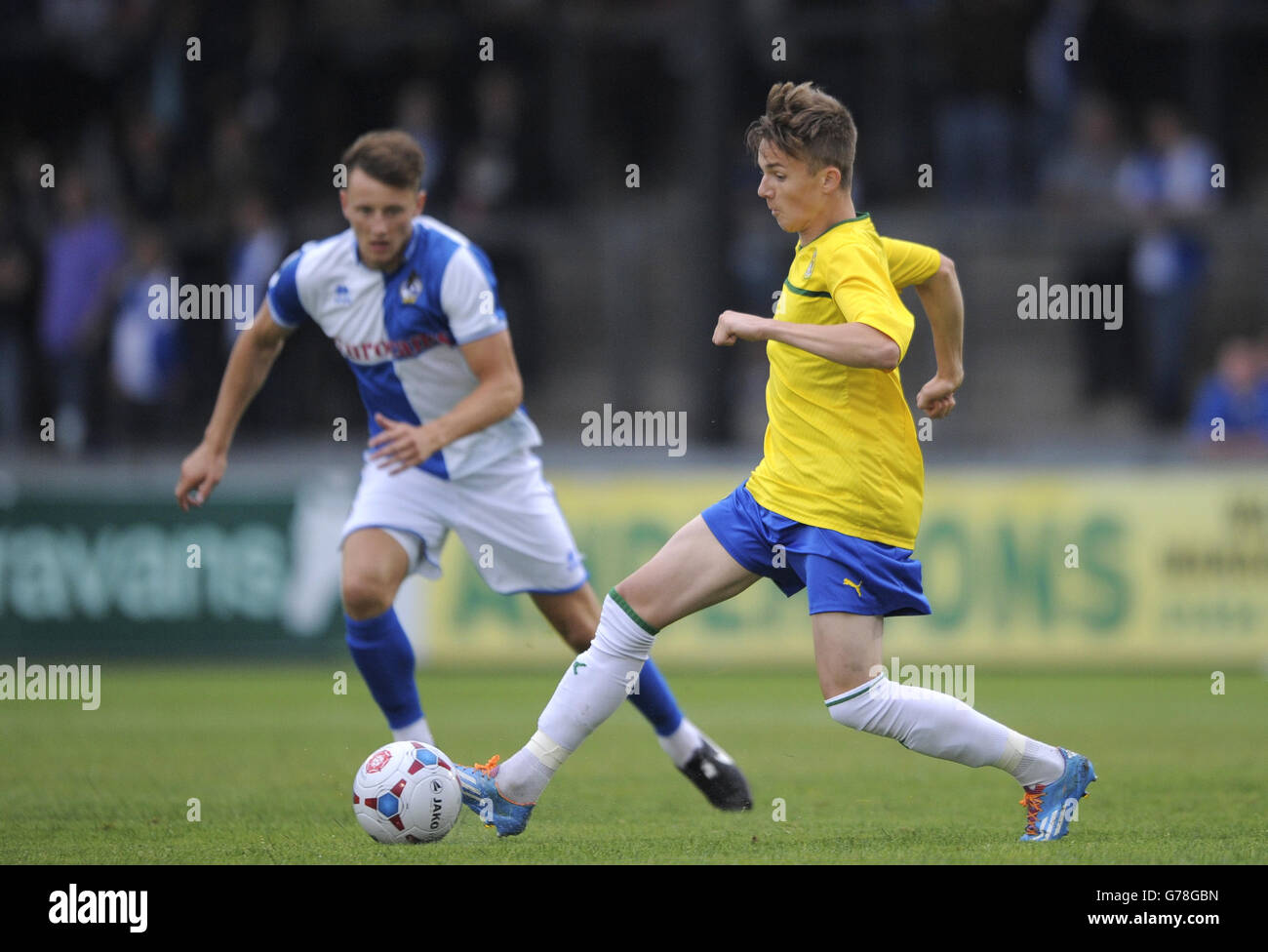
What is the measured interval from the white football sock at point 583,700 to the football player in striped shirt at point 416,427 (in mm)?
642

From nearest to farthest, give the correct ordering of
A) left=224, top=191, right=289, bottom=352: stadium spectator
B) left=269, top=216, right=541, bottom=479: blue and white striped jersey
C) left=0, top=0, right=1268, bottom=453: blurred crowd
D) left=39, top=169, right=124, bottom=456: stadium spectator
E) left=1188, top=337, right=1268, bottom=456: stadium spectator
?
left=269, top=216, right=541, bottom=479: blue and white striped jersey < left=1188, top=337, right=1268, bottom=456: stadium spectator < left=224, top=191, right=289, bottom=352: stadium spectator < left=0, top=0, right=1268, bottom=453: blurred crowd < left=39, top=169, right=124, bottom=456: stadium spectator

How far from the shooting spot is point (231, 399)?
6.86 meters

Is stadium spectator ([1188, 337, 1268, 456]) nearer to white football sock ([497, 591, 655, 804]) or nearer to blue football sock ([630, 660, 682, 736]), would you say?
blue football sock ([630, 660, 682, 736])

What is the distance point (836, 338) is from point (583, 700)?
1441mm

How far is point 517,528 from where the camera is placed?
6.74 metres

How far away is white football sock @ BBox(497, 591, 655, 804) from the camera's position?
5.79 metres

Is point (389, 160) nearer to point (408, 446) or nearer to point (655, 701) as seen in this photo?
point (408, 446)

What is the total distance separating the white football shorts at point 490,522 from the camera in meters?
6.69

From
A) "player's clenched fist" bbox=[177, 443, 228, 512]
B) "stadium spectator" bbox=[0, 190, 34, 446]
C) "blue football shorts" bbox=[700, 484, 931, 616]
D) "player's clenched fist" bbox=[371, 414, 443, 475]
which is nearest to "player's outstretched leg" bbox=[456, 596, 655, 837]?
"blue football shorts" bbox=[700, 484, 931, 616]

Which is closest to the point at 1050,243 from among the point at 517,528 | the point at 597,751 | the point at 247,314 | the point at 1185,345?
the point at 1185,345

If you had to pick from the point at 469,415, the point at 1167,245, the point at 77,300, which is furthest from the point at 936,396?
the point at 77,300

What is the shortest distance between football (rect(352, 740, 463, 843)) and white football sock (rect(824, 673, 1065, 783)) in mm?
1223

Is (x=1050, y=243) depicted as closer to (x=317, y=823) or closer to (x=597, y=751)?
(x=597, y=751)

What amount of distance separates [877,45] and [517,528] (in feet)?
32.2
